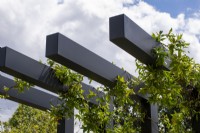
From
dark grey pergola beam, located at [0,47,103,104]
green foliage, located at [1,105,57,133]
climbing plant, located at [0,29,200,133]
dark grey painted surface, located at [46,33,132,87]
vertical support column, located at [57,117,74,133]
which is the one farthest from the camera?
green foliage, located at [1,105,57,133]

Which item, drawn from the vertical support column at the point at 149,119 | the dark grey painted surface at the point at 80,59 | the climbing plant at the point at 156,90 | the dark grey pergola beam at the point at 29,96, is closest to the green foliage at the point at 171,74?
the climbing plant at the point at 156,90

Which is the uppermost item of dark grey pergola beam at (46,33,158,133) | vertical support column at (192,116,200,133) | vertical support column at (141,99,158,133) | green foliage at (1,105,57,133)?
green foliage at (1,105,57,133)

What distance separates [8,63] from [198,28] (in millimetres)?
2284

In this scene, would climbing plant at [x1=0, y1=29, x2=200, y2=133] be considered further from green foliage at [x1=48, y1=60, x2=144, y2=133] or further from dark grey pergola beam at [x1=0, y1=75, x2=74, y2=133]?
dark grey pergola beam at [x1=0, y1=75, x2=74, y2=133]

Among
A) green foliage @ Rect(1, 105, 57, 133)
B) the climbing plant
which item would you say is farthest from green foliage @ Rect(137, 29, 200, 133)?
green foliage @ Rect(1, 105, 57, 133)

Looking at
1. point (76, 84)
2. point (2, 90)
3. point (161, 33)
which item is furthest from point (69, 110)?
point (161, 33)

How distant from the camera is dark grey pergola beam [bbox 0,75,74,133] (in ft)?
19.0

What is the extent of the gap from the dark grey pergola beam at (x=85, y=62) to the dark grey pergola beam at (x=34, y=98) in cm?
139

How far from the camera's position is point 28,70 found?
470 cm

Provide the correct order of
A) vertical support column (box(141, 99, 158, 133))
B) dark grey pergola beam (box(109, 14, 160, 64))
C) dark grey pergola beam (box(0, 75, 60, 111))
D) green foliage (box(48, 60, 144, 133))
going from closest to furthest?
dark grey pergola beam (box(109, 14, 160, 64))
green foliage (box(48, 60, 144, 133))
vertical support column (box(141, 99, 158, 133))
dark grey pergola beam (box(0, 75, 60, 111))

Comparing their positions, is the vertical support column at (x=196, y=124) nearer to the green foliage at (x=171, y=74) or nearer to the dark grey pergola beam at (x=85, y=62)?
the green foliage at (x=171, y=74)

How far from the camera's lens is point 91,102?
5.55 meters

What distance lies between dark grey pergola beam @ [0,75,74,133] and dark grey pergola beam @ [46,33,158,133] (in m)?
1.39

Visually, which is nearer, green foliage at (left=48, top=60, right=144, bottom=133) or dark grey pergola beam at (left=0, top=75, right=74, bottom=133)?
green foliage at (left=48, top=60, right=144, bottom=133)
